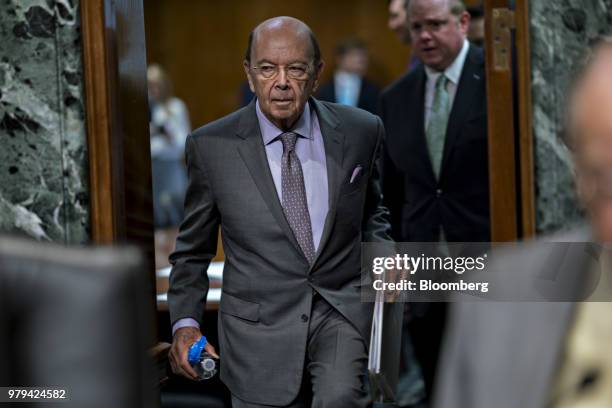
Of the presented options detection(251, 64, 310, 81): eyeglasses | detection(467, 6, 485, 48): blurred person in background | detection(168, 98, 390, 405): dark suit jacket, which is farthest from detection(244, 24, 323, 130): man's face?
detection(467, 6, 485, 48): blurred person in background

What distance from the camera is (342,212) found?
3555 mm

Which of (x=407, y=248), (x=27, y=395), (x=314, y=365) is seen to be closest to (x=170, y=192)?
(x=407, y=248)

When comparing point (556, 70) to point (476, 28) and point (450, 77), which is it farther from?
point (476, 28)

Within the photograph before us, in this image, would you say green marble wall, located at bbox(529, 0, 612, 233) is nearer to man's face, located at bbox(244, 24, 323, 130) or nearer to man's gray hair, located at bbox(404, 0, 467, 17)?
man's face, located at bbox(244, 24, 323, 130)

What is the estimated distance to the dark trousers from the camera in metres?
3.39

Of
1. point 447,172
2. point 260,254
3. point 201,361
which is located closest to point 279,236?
point 260,254

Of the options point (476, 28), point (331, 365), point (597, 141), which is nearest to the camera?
point (597, 141)

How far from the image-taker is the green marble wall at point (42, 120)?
3656 millimetres

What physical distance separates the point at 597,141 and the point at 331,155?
2154 millimetres

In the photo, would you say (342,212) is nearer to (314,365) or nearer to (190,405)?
(314,365)

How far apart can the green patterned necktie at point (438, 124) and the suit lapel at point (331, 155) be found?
1103 mm

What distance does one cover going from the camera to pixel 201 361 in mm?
3535

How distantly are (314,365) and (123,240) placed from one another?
2.53ft

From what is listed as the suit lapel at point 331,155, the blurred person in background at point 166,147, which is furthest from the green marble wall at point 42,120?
the blurred person in background at point 166,147
